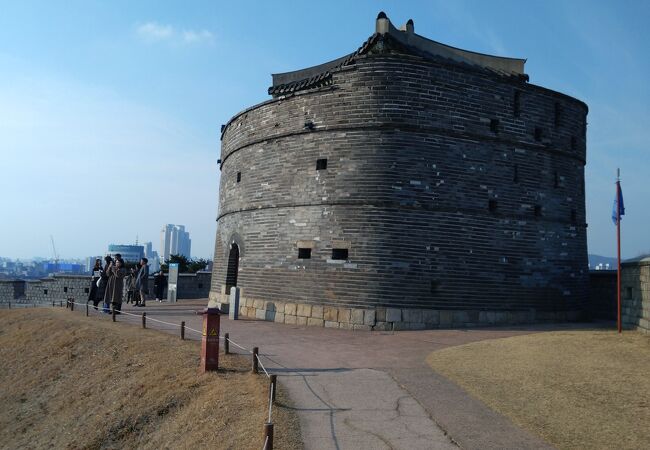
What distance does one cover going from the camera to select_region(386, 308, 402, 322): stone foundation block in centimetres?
1431

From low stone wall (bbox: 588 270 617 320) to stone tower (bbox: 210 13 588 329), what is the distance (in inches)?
44.6

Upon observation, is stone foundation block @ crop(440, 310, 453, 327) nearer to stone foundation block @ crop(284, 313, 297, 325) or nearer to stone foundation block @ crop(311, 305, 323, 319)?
stone foundation block @ crop(311, 305, 323, 319)

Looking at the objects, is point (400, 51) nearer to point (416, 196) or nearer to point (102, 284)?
point (416, 196)

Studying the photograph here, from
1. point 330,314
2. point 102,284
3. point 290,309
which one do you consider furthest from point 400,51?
point 102,284

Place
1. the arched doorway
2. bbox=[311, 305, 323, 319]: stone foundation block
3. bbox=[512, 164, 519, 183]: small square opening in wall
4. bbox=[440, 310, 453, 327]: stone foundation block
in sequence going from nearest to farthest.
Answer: bbox=[440, 310, 453, 327]: stone foundation block
bbox=[311, 305, 323, 319]: stone foundation block
bbox=[512, 164, 519, 183]: small square opening in wall
the arched doorway

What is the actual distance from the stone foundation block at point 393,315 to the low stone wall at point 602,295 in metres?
7.99

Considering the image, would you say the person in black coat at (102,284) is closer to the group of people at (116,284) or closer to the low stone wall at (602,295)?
the group of people at (116,284)

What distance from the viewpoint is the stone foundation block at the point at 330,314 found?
47.9 feet

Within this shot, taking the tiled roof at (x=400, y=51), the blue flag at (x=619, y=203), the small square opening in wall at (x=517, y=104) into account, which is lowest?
the blue flag at (x=619, y=203)

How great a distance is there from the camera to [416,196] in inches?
589

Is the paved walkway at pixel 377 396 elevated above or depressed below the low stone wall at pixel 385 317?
below

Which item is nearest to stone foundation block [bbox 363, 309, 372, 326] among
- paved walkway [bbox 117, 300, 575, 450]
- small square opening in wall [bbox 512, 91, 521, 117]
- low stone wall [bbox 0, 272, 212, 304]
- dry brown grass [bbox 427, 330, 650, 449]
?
paved walkway [bbox 117, 300, 575, 450]

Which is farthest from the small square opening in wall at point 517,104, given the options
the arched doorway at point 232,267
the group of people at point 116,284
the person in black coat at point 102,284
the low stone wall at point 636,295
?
the person in black coat at point 102,284

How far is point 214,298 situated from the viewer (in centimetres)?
2002
